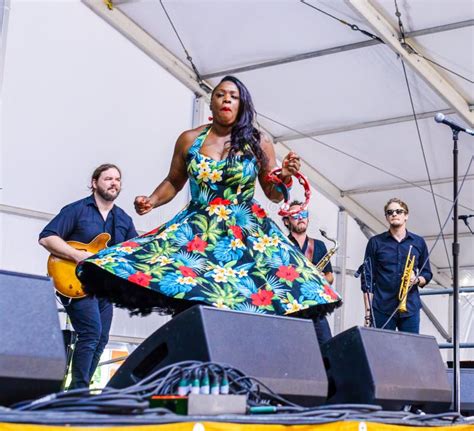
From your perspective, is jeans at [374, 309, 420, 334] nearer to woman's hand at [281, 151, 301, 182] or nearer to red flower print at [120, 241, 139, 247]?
woman's hand at [281, 151, 301, 182]

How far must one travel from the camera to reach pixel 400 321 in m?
6.04

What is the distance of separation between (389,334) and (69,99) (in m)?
5.87

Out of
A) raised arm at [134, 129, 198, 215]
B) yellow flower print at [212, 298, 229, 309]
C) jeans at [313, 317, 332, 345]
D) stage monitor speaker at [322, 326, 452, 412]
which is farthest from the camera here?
jeans at [313, 317, 332, 345]

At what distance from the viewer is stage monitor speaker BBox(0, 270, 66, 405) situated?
206cm

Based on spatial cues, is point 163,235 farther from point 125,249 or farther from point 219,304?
point 219,304

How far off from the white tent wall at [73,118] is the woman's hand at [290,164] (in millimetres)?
4676

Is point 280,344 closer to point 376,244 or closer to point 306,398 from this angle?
point 306,398

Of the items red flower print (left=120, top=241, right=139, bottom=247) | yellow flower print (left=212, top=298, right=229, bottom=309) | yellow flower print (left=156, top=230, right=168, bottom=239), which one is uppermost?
yellow flower print (left=156, top=230, right=168, bottom=239)

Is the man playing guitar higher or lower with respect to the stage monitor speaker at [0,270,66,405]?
higher

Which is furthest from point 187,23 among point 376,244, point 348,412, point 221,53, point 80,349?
point 348,412

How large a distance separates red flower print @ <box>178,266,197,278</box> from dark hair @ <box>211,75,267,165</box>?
52 cm

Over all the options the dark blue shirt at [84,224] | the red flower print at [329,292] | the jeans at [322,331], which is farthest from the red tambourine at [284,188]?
the dark blue shirt at [84,224]

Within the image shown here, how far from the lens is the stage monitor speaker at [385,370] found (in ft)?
9.30

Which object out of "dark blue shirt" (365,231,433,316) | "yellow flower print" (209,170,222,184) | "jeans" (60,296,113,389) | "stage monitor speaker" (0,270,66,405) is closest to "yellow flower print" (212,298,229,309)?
"yellow flower print" (209,170,222,184)
